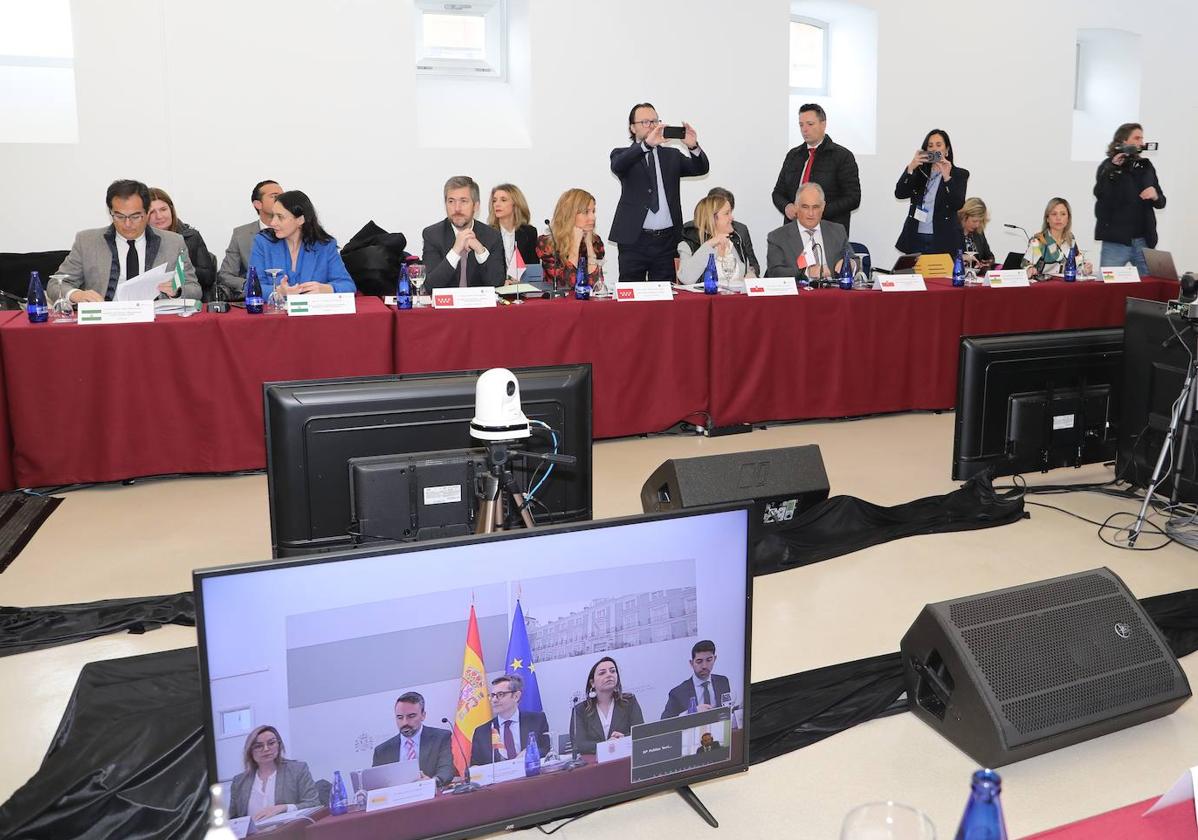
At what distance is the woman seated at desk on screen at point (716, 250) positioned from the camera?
5375mm

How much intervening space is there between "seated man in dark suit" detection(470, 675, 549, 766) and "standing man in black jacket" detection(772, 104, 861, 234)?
17.6 feet

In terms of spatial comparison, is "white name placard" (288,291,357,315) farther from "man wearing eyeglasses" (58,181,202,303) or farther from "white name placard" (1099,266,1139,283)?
"white name placard" (1099,266,1139,283)

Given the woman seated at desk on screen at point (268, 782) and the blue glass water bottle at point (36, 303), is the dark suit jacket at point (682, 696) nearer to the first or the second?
the woman seated at desk on screen at point (268, 782)

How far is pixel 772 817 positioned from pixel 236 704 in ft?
3.61

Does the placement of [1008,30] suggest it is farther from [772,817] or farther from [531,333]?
[772,817]

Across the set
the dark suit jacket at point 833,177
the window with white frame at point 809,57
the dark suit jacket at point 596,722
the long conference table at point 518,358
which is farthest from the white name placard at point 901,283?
the dark suit jacket at point 596,722

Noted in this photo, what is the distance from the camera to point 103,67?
19.7 feet

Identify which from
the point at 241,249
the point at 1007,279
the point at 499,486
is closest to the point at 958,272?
the point at 1007,279

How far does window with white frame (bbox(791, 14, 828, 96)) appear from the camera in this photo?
8.03 metres

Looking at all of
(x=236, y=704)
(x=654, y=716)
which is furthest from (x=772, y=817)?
(x=236, y=704)

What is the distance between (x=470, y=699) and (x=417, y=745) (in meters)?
0.09

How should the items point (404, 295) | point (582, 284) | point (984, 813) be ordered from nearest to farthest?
point (984, 813) → point (404, 295) → point (582, 284)

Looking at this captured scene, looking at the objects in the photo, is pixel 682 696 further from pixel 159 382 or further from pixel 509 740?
pixel 159 382

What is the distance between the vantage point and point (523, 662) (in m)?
1.40
